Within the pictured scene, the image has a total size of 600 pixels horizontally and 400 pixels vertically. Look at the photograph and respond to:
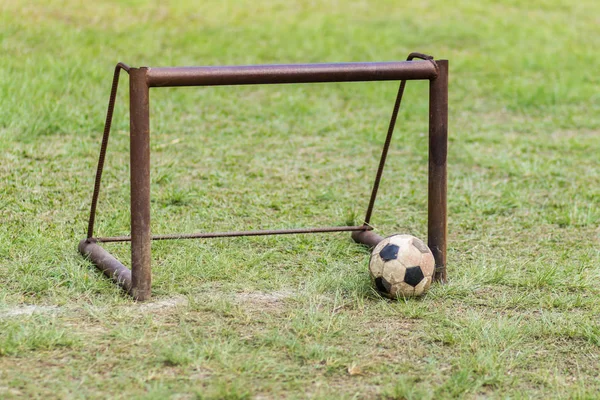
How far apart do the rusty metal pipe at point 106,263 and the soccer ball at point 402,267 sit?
108 cm

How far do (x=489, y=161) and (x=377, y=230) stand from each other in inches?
74.9

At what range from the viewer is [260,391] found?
2967mm

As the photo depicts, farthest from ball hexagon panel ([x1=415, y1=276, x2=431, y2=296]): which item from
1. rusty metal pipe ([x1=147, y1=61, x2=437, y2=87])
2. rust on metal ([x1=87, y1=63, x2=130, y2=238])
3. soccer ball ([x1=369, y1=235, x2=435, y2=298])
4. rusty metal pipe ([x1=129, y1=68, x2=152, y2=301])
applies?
rust on metal ([x1=87, y1=63, x2=130, y2=238])

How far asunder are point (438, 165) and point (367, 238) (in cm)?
82

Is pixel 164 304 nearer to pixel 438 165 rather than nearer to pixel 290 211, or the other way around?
pixel 438 165

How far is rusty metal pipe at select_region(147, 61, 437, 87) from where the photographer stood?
141 inches

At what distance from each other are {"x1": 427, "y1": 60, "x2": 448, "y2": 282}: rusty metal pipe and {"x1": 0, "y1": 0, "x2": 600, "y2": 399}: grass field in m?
0.19

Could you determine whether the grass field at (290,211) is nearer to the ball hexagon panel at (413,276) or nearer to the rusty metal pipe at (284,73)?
the ball hexagon panel at (413,276)

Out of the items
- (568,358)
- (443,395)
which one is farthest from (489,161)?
(443,395)

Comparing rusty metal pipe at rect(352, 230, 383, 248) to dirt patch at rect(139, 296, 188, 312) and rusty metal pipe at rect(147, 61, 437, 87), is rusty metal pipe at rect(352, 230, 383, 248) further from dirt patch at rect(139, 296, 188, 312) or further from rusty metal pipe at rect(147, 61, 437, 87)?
dirt patch at rect(139, 296, 188, 312)

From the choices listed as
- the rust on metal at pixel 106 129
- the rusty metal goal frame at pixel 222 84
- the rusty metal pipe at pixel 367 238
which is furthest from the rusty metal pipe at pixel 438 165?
the rust on metal at pixel 106 129

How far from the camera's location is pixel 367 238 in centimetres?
466

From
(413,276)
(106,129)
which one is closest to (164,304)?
(106,129)

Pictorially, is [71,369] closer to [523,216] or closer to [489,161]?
[523,216]
